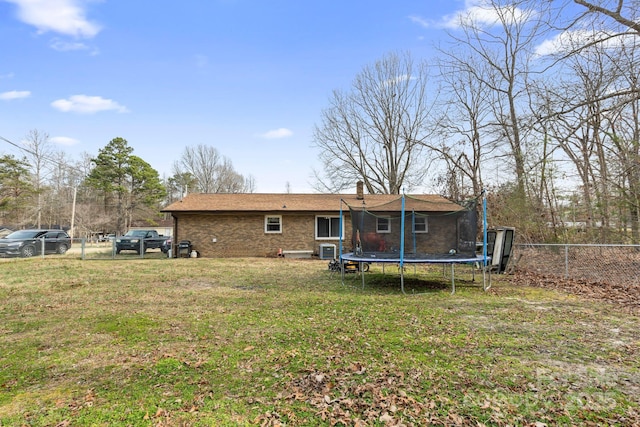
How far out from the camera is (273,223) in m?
17.3

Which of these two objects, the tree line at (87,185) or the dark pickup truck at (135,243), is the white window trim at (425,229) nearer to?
the dark pickup truck at (135,243)

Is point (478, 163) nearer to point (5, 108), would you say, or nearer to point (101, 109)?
point (101, 109)

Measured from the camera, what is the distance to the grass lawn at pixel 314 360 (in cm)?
280

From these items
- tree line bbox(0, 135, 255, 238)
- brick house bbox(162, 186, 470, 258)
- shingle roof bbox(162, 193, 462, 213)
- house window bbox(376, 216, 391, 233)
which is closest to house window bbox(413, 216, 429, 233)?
house window bbox(376, 216, 391, 233)

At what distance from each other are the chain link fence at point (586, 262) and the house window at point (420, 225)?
331 cm

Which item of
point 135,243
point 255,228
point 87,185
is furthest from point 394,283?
point 87,185

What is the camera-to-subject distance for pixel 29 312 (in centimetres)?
614

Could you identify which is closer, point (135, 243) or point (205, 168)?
point (135, 243)

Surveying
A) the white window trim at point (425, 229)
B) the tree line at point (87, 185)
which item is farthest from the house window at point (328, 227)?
the tree line at point (87, 185)

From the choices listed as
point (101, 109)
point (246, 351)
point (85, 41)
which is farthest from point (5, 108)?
point (246, 351)

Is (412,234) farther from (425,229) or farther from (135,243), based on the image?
(135,243)

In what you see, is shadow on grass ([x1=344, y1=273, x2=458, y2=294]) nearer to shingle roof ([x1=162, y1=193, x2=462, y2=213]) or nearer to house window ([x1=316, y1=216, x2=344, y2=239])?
shingle roof ([x1=162, y1=193, x2=462, y2=213])

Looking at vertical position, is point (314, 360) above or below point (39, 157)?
below

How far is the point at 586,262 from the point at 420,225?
5.73 meters
